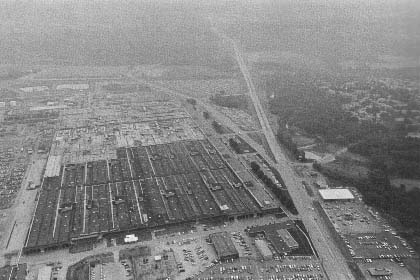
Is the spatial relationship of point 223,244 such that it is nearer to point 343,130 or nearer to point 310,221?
point 310,221

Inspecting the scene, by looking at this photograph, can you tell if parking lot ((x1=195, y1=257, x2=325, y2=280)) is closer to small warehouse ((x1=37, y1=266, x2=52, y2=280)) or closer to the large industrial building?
the large industrial building

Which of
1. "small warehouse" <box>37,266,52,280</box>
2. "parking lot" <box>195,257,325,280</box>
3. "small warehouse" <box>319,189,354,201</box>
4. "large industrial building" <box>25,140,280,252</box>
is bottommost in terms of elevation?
"parking lot" <box>195,257,325,280</box>

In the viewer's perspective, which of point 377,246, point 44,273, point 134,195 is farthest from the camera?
point 134,195

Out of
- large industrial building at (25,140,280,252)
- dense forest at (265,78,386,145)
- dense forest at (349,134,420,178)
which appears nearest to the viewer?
large industrial building at (25,140,280,252)

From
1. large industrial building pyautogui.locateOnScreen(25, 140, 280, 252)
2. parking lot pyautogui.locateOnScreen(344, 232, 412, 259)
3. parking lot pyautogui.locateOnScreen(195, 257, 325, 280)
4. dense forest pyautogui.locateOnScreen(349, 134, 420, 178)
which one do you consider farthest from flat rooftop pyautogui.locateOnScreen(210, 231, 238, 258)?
dense forest pyautogui.locateOnScreen(349, 134, 420, 178)

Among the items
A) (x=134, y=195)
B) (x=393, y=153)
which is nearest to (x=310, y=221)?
(x=134, y=195)
